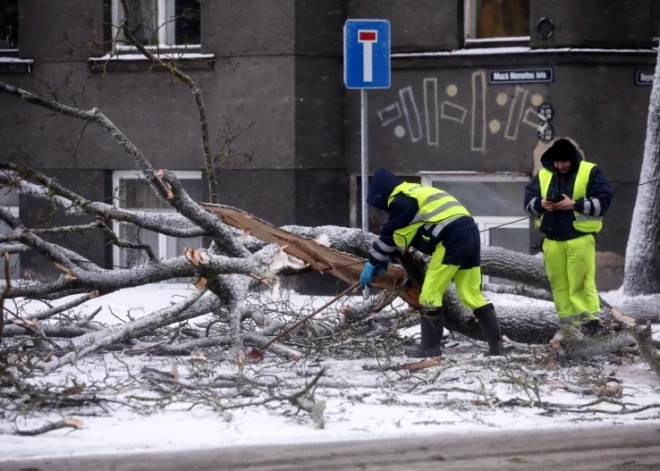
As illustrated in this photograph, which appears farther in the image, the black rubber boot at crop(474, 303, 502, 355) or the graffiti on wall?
the graffiti on wall

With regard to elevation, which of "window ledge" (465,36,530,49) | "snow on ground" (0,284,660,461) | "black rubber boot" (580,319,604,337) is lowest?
"snow on ground" (0,284,660,461)

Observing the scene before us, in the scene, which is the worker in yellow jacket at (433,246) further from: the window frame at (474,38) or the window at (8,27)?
the window at (8,27)

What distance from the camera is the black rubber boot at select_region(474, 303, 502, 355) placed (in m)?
8.38

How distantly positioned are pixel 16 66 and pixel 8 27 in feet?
2.31

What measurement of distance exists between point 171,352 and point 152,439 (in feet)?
8.23

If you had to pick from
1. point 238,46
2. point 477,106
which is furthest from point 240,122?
point 477,106

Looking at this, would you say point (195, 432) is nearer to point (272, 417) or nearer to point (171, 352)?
point (272, 417)

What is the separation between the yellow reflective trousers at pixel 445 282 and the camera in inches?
323

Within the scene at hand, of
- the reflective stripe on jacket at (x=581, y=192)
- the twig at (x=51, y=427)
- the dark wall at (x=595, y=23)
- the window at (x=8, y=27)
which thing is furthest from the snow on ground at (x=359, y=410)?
the window at (x=8, y=27)

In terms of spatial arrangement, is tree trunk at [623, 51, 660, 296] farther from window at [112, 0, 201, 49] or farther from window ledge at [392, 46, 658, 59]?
window at [112, 0, 201, 49]

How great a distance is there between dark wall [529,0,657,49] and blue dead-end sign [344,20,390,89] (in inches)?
114

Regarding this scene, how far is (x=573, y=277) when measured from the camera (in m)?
8.78

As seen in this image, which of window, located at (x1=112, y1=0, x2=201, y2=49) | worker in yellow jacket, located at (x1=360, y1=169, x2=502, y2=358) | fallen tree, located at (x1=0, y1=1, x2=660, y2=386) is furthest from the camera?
window, located at (x1=112, y1=0, x2=201, y2=49)

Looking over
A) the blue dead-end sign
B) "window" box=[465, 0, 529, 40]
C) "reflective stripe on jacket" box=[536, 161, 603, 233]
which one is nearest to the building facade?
"window" box=[465, 0, 529, 40]
